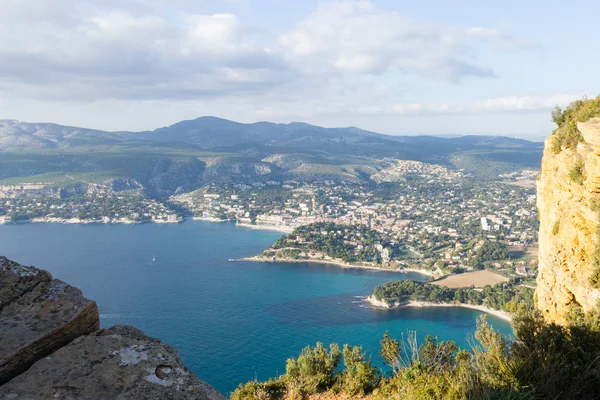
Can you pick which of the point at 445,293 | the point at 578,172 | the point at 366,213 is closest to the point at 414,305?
the point at 445,293

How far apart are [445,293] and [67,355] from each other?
28543mm

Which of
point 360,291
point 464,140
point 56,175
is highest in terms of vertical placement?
point 464,140

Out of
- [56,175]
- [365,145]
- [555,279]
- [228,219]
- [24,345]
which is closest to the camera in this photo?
[24,345]

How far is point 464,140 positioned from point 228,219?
14829 cm

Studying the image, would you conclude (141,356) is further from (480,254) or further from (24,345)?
(480,254)

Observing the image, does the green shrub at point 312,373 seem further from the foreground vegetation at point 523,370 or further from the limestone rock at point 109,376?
the limestone rock at point 109,376

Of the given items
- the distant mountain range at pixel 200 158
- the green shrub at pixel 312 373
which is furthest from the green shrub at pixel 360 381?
the distant mountain range at pixel 200 158

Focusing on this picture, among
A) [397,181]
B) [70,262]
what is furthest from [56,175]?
[397,181]

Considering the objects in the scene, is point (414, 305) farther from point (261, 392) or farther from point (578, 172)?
point (261, 392)

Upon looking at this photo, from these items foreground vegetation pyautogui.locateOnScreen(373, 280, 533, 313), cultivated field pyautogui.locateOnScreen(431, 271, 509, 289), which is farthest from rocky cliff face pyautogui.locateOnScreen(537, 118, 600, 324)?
cultivated field pyautogui.locateOnScreen(431, 271, 509, 289)

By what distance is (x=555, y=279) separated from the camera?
23.4 ft

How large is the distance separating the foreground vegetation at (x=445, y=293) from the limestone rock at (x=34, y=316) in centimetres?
2580

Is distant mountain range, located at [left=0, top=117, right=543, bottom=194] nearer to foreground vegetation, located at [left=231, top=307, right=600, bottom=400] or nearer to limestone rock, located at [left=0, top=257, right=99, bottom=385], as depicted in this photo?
foreground vegetation, located at [left=231, top=307, right=600, bottom=400]

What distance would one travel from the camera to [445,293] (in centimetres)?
2778
